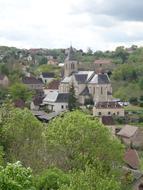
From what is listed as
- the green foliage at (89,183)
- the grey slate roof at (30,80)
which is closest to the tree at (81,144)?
the green foliage at (89,183)

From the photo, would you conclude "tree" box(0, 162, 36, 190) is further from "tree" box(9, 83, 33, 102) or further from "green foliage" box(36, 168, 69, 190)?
"tree" box(9, 83, 33, 102)

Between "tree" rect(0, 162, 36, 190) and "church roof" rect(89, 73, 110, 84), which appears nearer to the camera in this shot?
"tree" rect(0, 162, 36, 190)

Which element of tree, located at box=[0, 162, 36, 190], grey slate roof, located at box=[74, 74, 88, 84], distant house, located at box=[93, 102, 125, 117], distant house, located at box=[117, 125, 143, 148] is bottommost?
distant house, located at box=[117, 125, 143, 148]

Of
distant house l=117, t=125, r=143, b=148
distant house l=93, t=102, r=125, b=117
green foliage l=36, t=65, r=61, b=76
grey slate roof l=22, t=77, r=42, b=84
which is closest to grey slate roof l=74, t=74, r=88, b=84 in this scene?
distant house l=93, t=102, r=125, b=117

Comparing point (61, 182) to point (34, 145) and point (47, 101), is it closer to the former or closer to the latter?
point (34, 145)

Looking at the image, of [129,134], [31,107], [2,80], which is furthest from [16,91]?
[129,134]

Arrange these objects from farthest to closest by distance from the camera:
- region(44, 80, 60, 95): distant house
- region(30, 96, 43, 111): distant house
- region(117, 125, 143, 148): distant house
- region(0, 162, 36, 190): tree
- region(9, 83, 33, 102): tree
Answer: region(44, 80, 60, 95): distant house, region(9, 83, 33, 102): tree, region(30, 96, 43, 111): distant house, region(117, 125, 143, 148): distant house, region(0, 162, 36, 190): tree

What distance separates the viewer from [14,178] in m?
13.0

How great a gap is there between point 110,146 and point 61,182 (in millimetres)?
10235

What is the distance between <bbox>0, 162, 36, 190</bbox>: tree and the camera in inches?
500

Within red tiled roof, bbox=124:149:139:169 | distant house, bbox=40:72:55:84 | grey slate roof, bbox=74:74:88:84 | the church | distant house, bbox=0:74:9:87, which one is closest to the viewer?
red tiled roof, bbox=124:149:139:169

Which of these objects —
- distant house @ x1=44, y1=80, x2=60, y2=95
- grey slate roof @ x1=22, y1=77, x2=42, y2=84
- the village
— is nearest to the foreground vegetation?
the village

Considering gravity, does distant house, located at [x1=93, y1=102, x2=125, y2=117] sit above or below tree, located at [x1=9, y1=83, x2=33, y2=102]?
below

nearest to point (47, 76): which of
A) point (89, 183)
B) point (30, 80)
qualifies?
point (30, 80)
